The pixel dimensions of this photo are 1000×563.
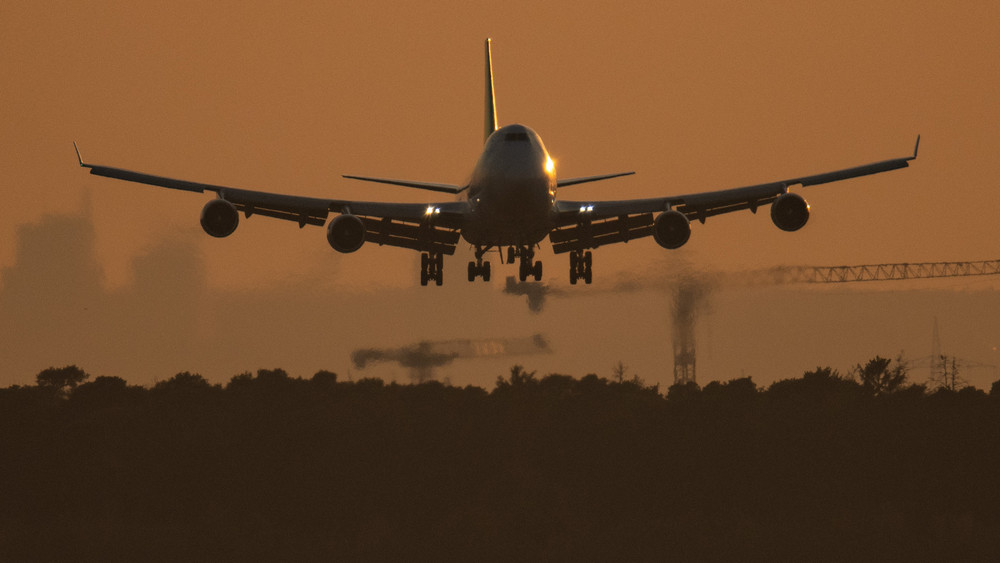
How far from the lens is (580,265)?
69.8 meters

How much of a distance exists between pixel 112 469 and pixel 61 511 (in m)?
8.22

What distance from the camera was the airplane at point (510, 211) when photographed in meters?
59.8

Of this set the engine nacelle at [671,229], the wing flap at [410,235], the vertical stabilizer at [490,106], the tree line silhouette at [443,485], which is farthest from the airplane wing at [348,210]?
the tree line silhouette at [443,485]

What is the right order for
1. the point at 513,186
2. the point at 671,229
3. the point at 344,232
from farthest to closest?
the point at 671,229, the point at 344,232, the point at 513,186

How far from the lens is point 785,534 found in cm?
18575

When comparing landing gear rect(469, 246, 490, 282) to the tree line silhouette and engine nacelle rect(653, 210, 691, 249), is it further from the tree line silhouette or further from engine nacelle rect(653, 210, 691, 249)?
Answer: the tree line silhouette

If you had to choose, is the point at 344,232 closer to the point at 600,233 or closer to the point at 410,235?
the point at 410,235

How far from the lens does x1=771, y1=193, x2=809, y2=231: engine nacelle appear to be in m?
62.6

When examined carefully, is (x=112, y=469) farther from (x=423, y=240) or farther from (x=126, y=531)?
(x=423, y=240)

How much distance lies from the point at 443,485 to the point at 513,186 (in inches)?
5383

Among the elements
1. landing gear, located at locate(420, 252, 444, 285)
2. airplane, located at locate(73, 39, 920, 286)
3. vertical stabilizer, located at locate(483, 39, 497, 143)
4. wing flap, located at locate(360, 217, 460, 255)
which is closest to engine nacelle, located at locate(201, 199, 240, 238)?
airplane, located at locate(73, 39, 920, 286)

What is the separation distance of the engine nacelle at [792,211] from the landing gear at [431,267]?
1535 centimetres

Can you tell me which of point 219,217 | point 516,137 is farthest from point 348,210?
point 516,137

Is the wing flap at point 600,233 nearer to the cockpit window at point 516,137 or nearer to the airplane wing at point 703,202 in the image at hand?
the airplane wing at point 703,202
